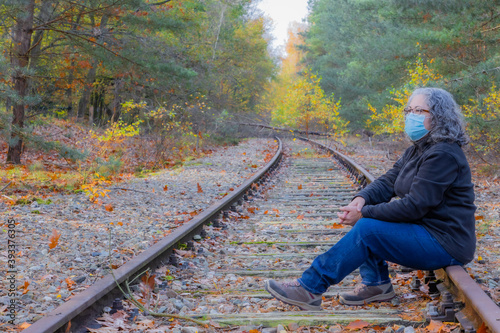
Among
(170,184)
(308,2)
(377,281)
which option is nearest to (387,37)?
(170,184)

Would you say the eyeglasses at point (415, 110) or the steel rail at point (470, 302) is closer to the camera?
the steel rail at point (470, 302)

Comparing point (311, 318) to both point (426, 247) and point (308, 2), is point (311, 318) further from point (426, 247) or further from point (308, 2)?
point (308, 2)

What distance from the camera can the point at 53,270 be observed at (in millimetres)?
3662

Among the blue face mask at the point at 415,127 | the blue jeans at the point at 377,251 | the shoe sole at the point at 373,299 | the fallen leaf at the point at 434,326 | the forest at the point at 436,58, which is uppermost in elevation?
the forest at the point at 436,58

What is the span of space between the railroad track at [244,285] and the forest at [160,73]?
10.6 feet

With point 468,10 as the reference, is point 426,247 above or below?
below

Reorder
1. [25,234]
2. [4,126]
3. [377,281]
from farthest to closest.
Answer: [4,126]
[25,234]
[377,281]

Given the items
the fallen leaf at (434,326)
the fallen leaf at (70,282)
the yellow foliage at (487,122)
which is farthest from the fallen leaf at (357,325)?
the yellow foliage at (487,122)

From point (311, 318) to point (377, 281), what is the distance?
0.67 meters

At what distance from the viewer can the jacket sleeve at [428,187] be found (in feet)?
9.82

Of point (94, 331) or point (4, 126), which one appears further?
point (4, 126)

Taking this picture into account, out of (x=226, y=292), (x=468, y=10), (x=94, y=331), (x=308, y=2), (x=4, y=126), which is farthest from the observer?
(x=308, y=2)

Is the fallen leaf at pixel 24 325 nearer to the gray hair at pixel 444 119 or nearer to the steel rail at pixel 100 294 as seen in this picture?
the steel rail at pixel 100 294

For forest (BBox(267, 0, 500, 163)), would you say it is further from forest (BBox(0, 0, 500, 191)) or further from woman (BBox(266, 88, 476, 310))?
woman (BBox(266, 88, 476, 310))
